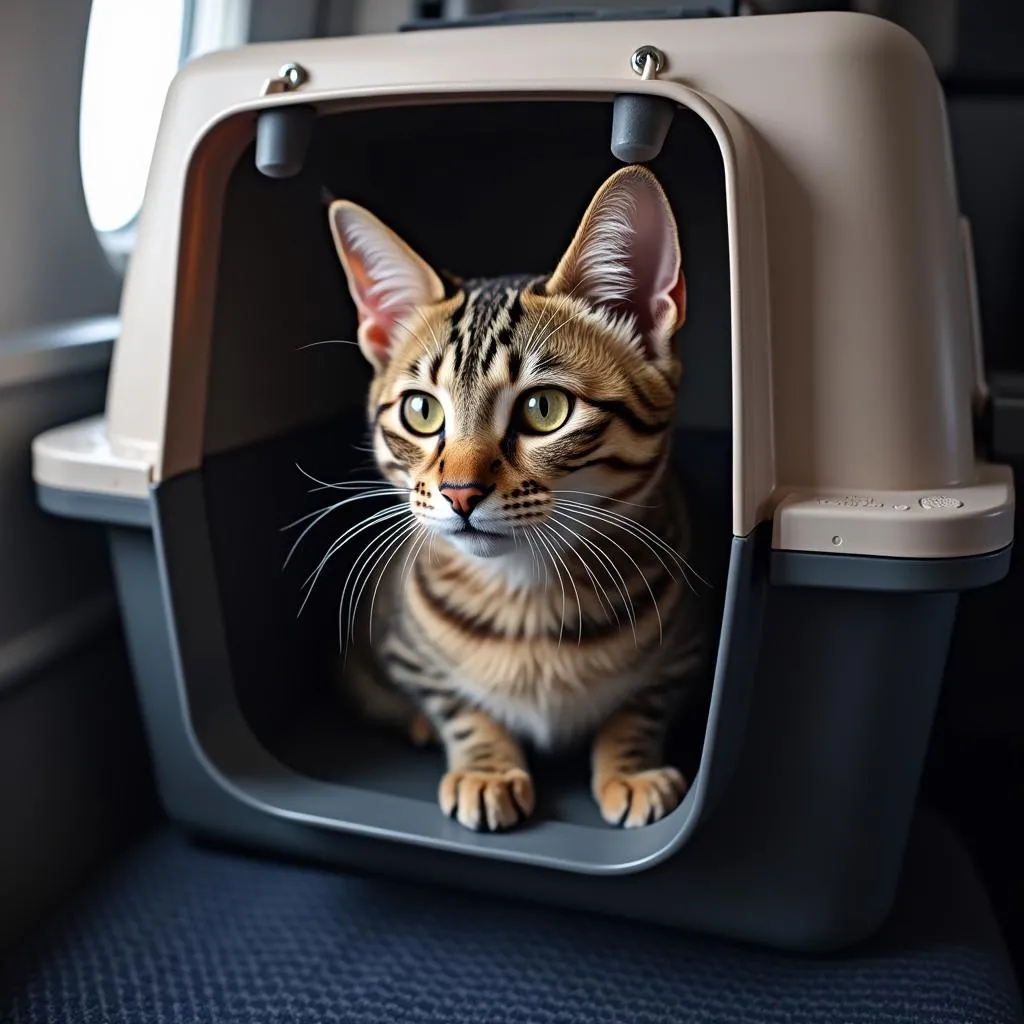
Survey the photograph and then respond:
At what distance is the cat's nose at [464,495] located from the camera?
795 millimetres

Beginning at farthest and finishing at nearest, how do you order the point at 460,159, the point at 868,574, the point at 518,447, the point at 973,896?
the point at 460,159
the point at 973,896
the point at 518,447
the point at 868,574

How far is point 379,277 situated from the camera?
36.2 inches

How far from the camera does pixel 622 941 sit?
924 mm

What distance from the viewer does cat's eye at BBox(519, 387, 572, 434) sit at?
2.77ft

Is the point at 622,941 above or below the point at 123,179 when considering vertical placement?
below

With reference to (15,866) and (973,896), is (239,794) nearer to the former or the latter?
(15,866)

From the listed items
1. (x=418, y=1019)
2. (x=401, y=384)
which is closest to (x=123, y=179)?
(x=401, y=384)

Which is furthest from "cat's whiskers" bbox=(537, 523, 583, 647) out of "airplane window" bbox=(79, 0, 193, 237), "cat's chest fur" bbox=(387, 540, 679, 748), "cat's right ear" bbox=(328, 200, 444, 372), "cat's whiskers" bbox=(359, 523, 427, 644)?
"airplane window" bbox=(79, 0, 193, 237)

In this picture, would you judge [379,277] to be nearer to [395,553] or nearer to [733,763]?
[395,553]

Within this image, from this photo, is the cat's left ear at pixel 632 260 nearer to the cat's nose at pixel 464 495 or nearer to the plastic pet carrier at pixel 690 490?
the plastic pet carrier at pixel 690 490

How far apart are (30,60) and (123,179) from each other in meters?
0.27

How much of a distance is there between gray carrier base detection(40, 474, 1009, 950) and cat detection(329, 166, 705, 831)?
0.06m

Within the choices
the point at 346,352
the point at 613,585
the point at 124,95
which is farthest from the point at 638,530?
the point at 124,95

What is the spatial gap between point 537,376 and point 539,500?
3.9 inches
